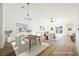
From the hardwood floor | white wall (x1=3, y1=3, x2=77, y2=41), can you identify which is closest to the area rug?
the hardwood floor

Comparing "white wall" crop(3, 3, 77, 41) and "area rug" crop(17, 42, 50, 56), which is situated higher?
"white wall" crop(3, 3, 77, 41)

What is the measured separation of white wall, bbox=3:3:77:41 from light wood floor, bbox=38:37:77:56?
17 centimetres

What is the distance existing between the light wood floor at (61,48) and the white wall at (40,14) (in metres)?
0.17

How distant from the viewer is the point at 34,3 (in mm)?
2035

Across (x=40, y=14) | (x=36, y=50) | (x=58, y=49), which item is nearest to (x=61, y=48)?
(x=58, y=49)

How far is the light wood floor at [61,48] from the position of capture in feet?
6.48

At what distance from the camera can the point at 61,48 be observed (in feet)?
6.55

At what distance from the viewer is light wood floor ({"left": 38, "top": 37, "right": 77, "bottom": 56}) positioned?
1976 mm

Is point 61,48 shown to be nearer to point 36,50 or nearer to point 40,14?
point 36,50

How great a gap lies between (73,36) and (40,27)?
1.75 feet

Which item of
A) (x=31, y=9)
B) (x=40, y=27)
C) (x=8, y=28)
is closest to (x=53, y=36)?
(x=40, y=27)

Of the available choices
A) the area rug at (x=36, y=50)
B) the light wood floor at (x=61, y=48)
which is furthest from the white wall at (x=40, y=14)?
the area rug at (x=36, y=50)

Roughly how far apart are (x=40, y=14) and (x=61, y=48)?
0.63 metres

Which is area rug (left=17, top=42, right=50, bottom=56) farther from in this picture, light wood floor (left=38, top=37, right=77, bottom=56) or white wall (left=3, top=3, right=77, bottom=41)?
white wall (left=3, top=3, right=77, bottom=41)
